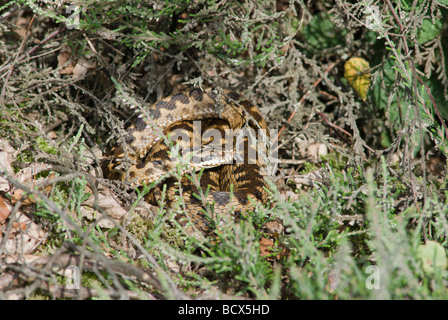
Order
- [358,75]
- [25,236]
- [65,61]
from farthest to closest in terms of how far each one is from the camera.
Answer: [358,75]
[65,61]
[25,236]

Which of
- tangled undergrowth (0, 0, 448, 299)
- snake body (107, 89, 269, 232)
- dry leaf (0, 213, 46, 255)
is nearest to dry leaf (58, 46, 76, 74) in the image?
tangled undergrowth (0, 0, 448, 299)

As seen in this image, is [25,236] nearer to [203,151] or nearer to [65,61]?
[203,151]

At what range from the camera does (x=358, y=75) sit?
4898 millimetres

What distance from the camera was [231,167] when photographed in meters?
4.75

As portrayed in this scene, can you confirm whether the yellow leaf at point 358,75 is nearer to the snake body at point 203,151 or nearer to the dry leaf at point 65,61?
the snake body at point 203,151

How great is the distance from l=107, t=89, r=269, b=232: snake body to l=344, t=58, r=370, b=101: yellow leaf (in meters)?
1.24

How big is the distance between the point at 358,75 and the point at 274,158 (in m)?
1.50

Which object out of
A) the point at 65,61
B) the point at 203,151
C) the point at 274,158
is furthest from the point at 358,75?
the point at 65,61

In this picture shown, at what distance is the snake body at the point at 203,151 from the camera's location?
→ 13.5 feet

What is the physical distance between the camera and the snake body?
413cm

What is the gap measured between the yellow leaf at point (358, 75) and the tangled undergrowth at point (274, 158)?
0.03 meters

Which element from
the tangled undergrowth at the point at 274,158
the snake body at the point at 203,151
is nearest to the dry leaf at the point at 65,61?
the tangled undergrowth at the point at 274,158
